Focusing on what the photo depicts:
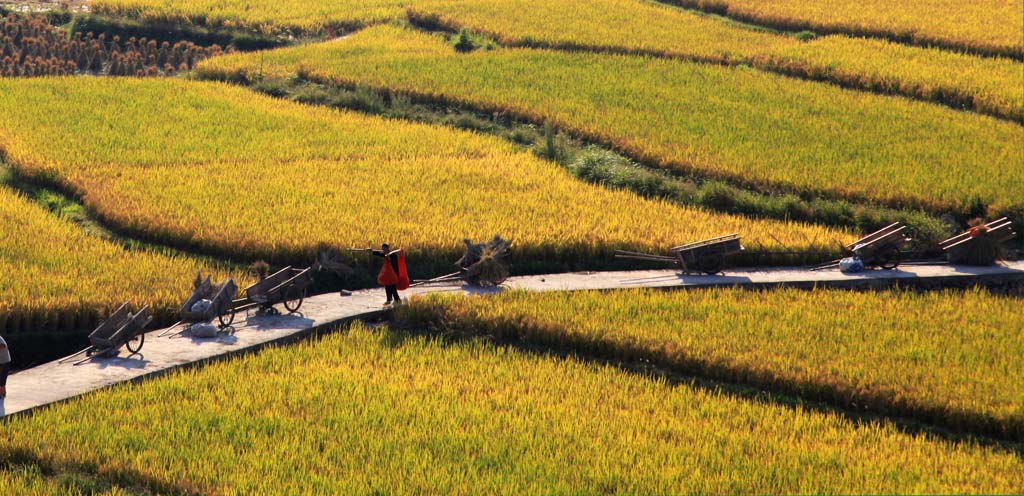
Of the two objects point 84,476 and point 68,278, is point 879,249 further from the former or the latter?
point 84,476

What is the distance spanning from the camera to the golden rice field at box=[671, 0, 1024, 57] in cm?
3488

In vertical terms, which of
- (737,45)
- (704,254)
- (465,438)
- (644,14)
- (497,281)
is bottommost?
(644,14)

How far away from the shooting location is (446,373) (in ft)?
49.1

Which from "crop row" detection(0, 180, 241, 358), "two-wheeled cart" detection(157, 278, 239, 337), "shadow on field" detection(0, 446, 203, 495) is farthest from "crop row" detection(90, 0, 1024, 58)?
"shadow on field" detection(0, 446, 203, 495)

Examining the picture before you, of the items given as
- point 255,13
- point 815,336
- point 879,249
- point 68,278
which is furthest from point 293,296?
point 255,13

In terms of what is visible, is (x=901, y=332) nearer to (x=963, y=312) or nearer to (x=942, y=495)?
(x=963, y=312)

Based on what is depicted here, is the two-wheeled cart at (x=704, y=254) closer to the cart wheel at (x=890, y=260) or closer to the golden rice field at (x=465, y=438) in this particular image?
the cart wheel at (x=890, y=260)

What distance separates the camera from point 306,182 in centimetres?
2266

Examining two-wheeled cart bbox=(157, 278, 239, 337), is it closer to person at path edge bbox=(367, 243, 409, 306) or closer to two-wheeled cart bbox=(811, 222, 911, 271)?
person at path edge bbox=(367, 243, 409, 306)

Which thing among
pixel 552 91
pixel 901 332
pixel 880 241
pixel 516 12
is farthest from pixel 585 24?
pixel 901 332

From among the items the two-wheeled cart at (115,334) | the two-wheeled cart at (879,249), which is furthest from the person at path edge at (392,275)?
the two-wheeled cart at (879,249)

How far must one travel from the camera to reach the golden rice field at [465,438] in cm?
1194

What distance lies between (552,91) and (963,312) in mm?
13995

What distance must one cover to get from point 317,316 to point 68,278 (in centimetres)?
318
